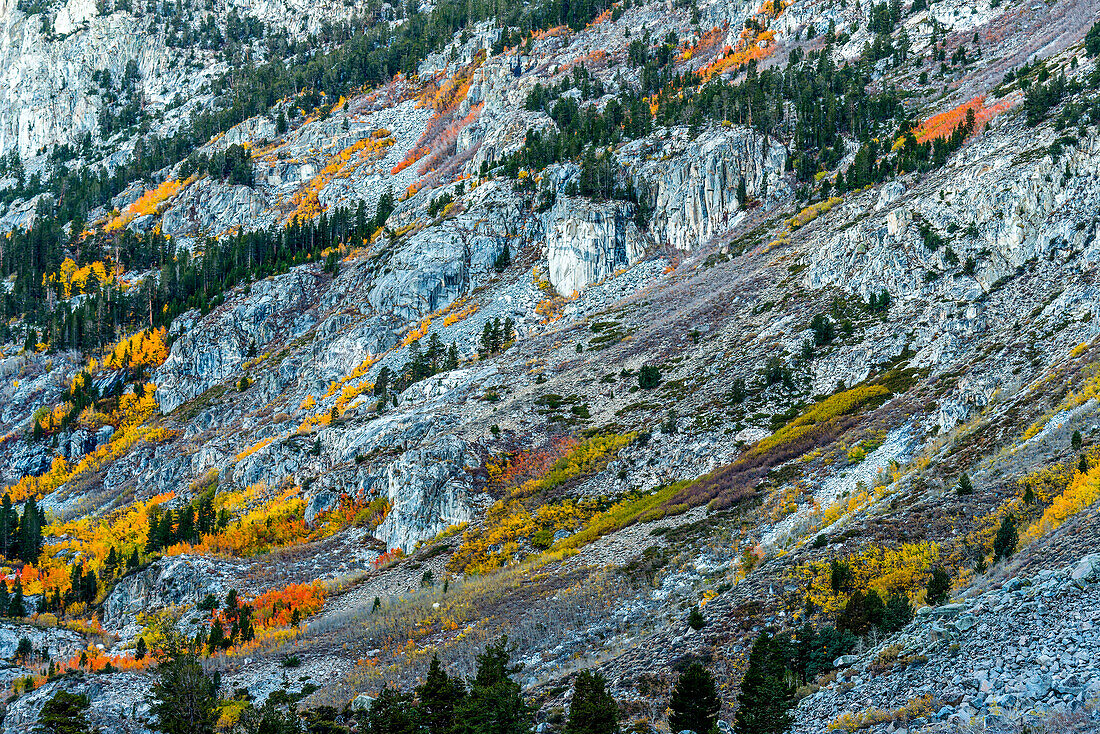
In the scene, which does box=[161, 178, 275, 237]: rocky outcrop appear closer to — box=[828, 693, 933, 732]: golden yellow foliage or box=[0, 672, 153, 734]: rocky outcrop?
box=[0, 672, 153, 734]: rocky outcrop

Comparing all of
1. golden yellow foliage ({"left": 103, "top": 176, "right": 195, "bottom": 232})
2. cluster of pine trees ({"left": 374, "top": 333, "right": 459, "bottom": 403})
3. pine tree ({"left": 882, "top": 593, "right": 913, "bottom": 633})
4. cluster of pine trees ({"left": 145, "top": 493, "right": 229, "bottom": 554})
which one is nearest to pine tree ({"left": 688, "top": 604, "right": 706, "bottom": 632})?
pine tree ({"left": 882, "top": 593, "right": 913, "bottom": 633})

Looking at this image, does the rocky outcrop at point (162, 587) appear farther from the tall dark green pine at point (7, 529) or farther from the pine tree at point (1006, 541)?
the pine tree at point (1006, 541)

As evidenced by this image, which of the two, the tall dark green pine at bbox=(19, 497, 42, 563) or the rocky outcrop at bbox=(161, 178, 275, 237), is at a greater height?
the rocky outcrop at bbox=(161, 178, 275, 237)

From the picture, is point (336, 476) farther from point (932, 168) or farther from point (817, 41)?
point (817, 41)

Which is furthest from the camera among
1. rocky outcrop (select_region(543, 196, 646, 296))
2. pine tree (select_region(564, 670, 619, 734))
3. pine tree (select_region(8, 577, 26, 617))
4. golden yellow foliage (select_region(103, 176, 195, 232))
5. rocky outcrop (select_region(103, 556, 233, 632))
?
golden yellow foliage (select_region(103, 176, 195, 232))

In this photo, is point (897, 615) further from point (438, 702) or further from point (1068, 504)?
point (438, 702)

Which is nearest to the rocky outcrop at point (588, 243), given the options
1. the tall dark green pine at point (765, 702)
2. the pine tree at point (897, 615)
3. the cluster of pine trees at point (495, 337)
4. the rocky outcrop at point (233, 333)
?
the cluster of pine trees at point (495, 337)

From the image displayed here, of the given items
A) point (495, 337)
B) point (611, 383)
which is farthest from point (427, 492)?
point (495, 337)
